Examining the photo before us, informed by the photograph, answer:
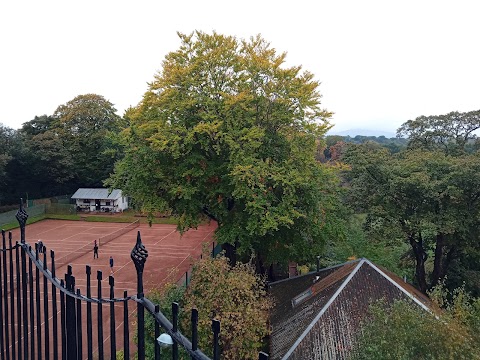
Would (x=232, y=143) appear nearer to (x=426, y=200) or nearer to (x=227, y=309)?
(x=227, y=309)

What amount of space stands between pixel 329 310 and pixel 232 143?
6637mm

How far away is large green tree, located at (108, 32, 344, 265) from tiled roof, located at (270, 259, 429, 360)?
278 centimetres

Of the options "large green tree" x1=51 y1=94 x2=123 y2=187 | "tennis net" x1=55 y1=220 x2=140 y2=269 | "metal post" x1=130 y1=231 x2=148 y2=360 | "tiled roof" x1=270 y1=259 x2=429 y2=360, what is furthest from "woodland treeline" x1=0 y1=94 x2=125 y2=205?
"metal post" x1=130 y1=231 x2=148 y2=360

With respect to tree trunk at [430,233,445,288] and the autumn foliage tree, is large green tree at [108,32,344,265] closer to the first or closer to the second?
the autumn foliage tree

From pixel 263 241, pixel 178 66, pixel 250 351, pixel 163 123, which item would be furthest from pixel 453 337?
pixel 178 66

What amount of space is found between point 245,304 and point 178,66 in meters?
9.75

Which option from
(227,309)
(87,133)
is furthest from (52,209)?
(227,309)

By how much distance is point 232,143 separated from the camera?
13516 mm

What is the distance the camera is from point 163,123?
14703mm

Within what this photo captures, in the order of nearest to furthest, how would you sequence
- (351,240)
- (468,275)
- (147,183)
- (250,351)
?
1. (250,351)
2. (147,183)
3. (468,275)
4. (351,240)

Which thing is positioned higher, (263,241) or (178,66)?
(178,66)

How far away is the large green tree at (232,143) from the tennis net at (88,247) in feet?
33.6

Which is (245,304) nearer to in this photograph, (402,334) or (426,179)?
(402,334)

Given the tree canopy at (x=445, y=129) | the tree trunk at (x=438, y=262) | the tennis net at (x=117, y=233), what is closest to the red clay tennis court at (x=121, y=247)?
the tennis net at (x=117, y=233)
